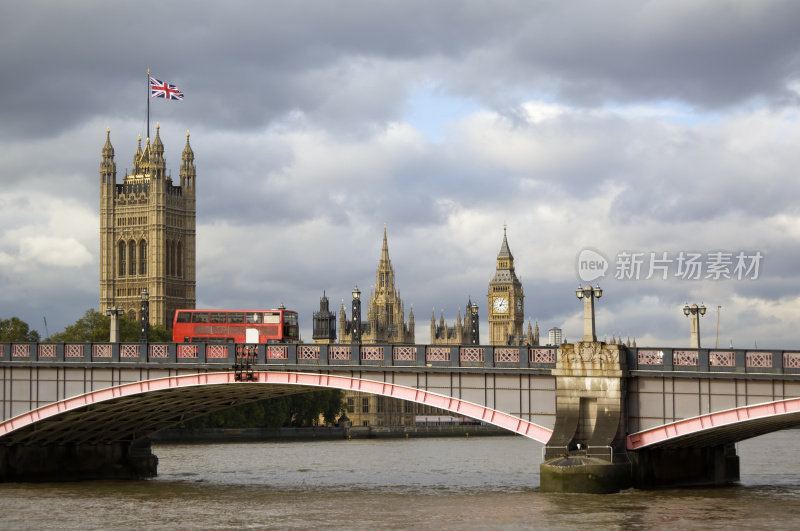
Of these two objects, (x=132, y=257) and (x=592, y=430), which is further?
(x=132, y=257)

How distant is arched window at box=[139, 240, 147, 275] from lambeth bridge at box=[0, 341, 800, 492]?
372 ft

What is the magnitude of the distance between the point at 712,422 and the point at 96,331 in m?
76.4

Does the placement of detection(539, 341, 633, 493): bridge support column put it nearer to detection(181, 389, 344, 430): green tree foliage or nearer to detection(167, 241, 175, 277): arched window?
detection(181, 389, 344, 430): green tree foliage

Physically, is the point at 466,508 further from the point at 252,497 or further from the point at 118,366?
the point at 118,366

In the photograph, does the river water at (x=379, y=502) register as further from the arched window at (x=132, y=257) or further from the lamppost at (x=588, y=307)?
the arched window at (x=132, y=257)

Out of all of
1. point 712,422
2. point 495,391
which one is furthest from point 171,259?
point 712,422

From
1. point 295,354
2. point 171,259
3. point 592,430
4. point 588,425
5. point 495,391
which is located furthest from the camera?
point 171,259

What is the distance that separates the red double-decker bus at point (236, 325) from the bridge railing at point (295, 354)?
780 inches

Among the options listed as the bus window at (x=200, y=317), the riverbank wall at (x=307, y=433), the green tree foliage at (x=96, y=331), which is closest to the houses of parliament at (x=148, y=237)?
the riverbank wall at (x=307, y=433)

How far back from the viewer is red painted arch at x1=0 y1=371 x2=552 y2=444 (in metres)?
46.9

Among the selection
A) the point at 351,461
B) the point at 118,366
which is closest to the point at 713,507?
the point at 118,366

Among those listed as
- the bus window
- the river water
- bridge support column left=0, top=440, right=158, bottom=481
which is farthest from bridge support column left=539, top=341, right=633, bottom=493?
the bus window

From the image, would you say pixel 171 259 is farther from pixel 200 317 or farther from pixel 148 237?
pixel 200 317

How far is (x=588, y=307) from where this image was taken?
46.2 meters
